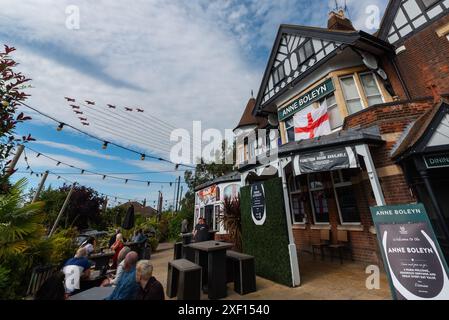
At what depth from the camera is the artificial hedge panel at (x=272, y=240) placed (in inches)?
206

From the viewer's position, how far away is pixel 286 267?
5113 millimetres

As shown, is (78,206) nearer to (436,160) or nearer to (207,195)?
(207,195)

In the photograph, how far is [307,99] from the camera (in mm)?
9219

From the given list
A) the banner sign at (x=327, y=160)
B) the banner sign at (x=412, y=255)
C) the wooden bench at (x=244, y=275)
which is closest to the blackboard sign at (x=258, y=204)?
the banner sign at (x=327, y=160)

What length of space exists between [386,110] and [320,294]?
574 cm

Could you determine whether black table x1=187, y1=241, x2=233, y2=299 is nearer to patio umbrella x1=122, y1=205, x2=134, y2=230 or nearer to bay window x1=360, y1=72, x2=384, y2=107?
patio umbrella x1=122, y1=205, x2=134, y2=230

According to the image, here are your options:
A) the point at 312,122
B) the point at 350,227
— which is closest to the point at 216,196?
the point at 312,122

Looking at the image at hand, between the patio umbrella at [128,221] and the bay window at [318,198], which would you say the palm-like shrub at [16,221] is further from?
the bay window at [318,198]

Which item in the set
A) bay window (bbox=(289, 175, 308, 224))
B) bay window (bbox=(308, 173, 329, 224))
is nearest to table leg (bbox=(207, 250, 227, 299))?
bay window (bbox=(308, 173, 329, 224))

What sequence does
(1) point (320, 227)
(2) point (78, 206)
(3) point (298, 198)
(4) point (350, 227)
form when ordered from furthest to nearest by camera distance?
(2) point (78, 206) → (3) point (298, 198) → (1) point (320, 227) → (4) point (350, 227)

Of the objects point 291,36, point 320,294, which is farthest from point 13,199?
point 291,36

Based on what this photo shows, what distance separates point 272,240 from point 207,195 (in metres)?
11.7

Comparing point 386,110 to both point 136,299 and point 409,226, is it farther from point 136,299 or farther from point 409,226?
point 136,299

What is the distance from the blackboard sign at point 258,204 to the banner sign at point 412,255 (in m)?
3.03
